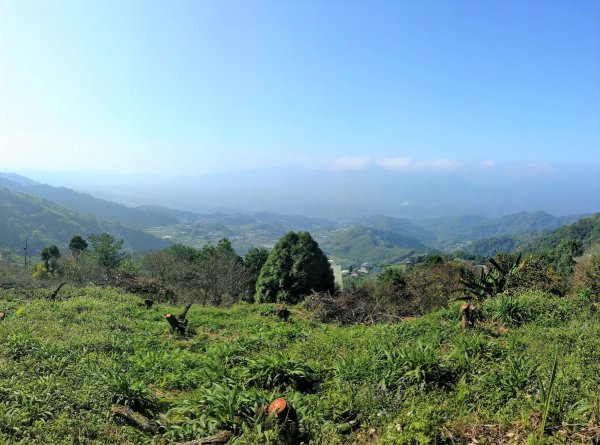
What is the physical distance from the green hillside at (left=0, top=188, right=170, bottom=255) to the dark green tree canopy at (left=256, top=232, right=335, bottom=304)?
9530 centimetres

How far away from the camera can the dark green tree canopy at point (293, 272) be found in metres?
18.8

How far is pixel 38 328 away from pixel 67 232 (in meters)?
128

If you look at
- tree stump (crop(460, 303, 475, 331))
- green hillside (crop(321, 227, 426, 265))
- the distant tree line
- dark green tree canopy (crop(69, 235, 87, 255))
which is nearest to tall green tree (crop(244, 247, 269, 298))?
the distant tree line

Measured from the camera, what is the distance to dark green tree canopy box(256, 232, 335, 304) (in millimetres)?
18844

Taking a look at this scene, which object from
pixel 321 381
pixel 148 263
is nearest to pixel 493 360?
pixel 321 381

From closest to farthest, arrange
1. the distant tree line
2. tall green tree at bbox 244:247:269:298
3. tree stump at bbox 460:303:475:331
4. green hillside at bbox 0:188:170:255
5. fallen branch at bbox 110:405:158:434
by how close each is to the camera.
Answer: fallen branch at bbox 110:405:158:434
tree stump at bbox 460:303:475:331
the distant tree line
tall green tree at bbox 244:247:269:298
green hillside at bbox 0:188:170:255

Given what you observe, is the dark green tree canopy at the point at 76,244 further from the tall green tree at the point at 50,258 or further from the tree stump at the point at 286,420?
the tree stump at the point at 286,420

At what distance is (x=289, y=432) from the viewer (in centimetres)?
370

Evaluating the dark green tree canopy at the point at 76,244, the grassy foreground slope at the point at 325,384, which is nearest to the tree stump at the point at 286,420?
the grassy foreground slope at the point at 325,384

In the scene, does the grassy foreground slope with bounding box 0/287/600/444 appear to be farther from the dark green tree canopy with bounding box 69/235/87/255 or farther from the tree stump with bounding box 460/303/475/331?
the dark green tree canopy with bounding box 69/235/87/255

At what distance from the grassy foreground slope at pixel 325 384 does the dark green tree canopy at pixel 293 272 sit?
10393mm

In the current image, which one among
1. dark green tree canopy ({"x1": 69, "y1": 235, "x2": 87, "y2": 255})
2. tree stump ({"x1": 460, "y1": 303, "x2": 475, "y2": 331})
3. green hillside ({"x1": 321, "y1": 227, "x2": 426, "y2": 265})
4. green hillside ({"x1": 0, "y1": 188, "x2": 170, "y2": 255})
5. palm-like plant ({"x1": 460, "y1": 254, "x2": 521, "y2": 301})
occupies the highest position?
tree stump ({"x1": 460, "y1": 303, "x2": 475, "y2": 331})

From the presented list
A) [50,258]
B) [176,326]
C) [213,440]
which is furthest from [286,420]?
[50,258]

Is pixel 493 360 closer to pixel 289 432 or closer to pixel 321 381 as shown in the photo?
pixel 321 381
